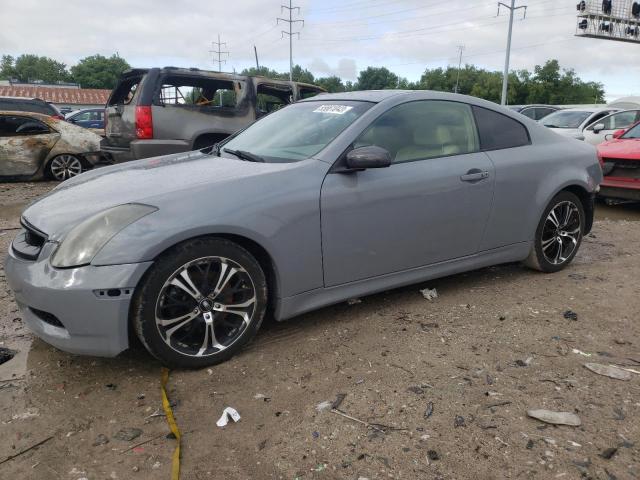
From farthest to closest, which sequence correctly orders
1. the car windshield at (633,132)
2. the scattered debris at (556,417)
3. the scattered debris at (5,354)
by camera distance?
1. the car windshield at (633,132)
2. the scattered debris at (5,354)
3. the scattered debris at (556,417)

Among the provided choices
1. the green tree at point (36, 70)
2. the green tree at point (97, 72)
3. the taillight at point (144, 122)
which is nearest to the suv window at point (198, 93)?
the taillight at point (144, 122)

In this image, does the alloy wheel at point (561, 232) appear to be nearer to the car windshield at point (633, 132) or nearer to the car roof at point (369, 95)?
the car roof at point (369, 95)

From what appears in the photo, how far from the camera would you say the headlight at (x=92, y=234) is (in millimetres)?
2539

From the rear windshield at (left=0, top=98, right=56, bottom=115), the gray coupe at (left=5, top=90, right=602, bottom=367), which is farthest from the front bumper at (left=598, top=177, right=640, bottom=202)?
the rear windshield at (left=0, top=98, right=56, bottom=115)

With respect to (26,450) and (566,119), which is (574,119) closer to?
(566,119)

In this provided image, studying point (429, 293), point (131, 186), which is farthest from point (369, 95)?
point (131, 186)

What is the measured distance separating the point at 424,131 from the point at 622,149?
5.56 meters

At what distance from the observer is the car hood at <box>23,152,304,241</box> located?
2.76 meters

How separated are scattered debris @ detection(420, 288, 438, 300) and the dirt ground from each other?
113 millimetres

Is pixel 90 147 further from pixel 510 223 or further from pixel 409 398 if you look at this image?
pixel 409 398

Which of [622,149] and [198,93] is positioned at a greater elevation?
[198,93]

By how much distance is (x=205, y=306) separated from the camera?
2809mm

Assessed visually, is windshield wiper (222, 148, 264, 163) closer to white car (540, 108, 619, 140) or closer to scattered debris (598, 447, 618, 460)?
scattered debris (598, 447, 618, 460)

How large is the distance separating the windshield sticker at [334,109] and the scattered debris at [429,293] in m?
1.52
